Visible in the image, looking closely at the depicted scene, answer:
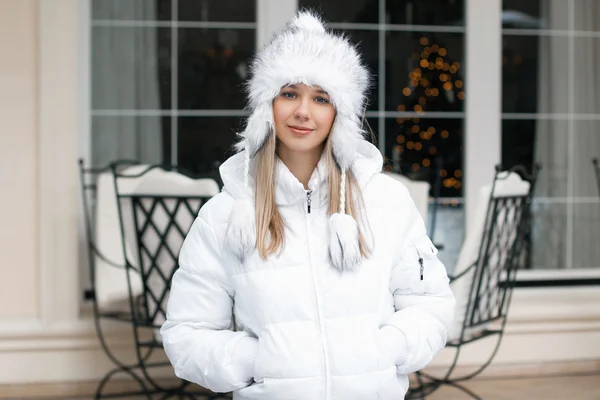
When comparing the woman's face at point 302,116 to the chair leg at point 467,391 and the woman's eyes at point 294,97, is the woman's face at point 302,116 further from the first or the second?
the chair leg at point 467,391

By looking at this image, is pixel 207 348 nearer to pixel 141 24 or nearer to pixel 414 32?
pixel 141 24

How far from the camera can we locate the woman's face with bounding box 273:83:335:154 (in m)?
1.54

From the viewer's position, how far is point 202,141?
378cm

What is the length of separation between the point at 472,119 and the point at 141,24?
1.60 m

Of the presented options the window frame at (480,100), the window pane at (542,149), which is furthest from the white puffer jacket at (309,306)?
the window pane at (542,149)

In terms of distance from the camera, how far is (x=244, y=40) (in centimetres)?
380

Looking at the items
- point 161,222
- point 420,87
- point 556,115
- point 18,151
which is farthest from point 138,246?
point 556,115

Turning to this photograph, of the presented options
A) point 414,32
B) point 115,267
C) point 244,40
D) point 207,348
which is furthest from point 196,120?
point 207,348

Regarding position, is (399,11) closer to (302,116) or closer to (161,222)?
(161,222)

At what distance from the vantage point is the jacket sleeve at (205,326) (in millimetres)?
1509

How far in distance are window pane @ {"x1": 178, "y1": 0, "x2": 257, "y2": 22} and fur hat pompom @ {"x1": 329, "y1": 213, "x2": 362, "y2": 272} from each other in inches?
96.7

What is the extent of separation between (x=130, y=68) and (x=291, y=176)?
7.68 feet

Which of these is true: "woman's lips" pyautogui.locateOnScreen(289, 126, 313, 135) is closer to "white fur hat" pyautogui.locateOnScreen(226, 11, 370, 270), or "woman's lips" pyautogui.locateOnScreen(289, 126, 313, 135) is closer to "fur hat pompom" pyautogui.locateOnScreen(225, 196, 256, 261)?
"white fur hat" pyautogui.locateOnScreen(226, 11, 370, 270)

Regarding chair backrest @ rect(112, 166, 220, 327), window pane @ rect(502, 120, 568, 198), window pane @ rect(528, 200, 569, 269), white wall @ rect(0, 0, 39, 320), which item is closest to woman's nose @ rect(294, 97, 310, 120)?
chair backrest @ rect(112, 166, 220, 327)
